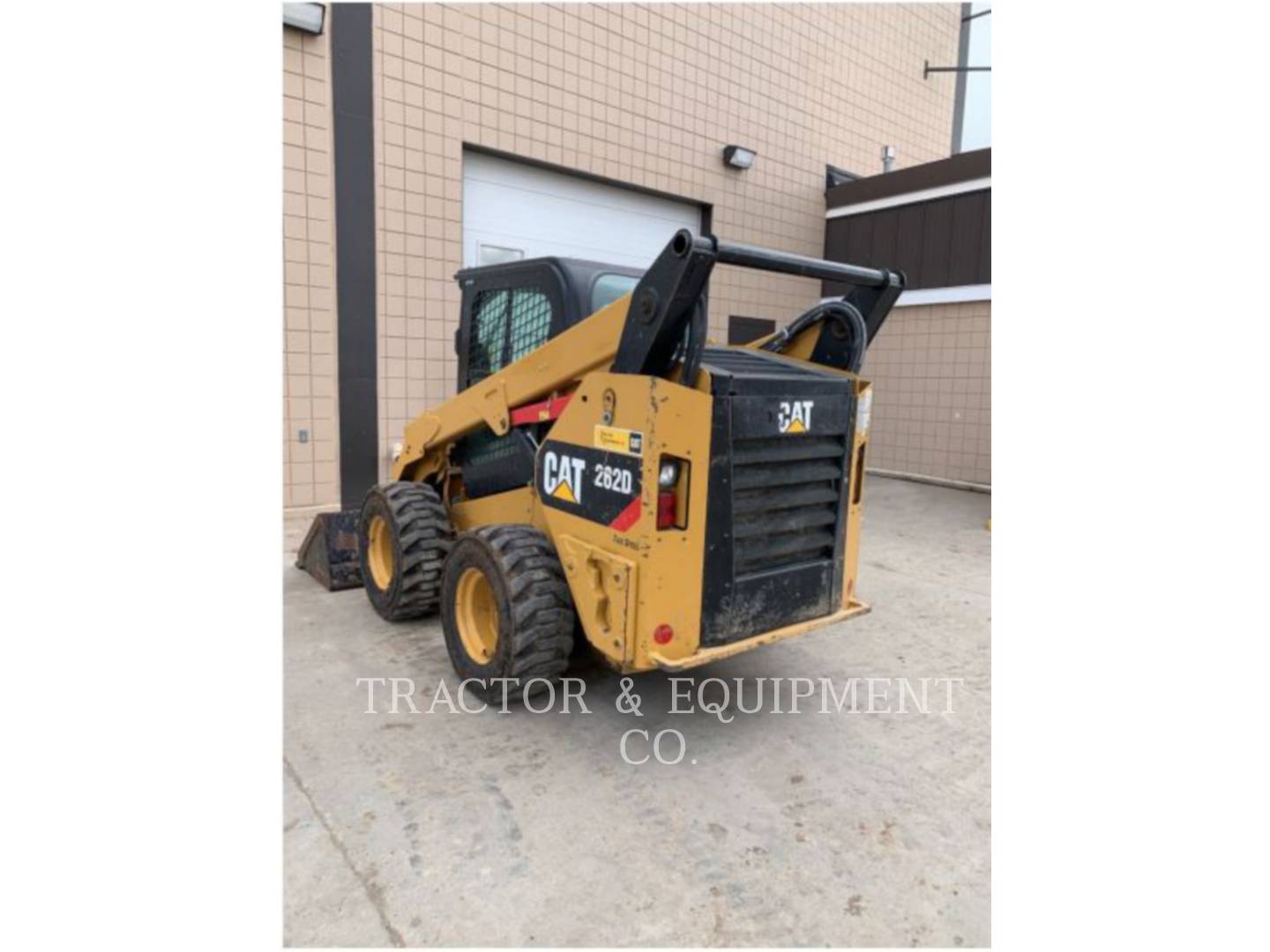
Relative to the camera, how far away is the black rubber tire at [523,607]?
310 cm

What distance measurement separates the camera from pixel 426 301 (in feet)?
22.8

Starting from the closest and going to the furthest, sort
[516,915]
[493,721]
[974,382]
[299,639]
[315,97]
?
[516,915], [493,721], [299,639], [315,97], [974,382]

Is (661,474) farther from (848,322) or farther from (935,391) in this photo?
(935,391)

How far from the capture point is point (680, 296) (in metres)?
2.66

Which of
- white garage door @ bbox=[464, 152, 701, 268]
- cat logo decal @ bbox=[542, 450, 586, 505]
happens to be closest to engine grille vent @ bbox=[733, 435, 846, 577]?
cat logo decal @ bbox=[542, 450, 586, 505]

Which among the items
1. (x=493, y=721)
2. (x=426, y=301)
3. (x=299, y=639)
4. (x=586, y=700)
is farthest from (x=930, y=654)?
(x=426, y=301)

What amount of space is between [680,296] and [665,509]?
76cm

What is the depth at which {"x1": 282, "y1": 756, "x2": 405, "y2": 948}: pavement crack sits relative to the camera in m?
2.04

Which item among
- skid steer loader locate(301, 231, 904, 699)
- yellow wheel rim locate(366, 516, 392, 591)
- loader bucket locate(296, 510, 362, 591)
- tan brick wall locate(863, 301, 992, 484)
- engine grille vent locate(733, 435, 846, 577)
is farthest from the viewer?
tan brick wall locate(863, 301, 992, 484)

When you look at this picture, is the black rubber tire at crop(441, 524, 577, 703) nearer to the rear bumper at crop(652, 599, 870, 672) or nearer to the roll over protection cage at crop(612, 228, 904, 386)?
the rear bumper at crop(652, 599, 870, 672)

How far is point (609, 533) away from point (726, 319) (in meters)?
7.12

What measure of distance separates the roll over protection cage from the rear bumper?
102cm

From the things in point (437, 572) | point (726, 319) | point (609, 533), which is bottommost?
point (437, 572)

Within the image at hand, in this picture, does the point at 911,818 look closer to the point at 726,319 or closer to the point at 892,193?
the point at 726,319
